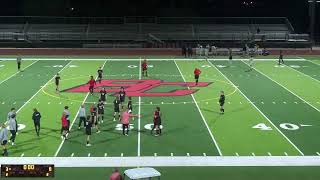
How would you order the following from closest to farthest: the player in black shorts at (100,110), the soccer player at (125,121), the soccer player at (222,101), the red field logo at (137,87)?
the soccer player at (125,121), the player in black shorts at (100,110), the soccer player at (222,101), the red field logo at (137,87)

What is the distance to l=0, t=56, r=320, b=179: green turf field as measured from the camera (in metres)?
18.5

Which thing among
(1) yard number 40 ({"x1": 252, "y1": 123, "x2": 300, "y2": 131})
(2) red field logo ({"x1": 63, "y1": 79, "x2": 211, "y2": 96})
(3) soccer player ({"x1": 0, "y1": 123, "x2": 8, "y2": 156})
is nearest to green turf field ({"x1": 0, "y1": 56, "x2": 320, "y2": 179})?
(1) yard number 40 ({"x1": 252, "y1": 123, "x2": 300, "y2": 131})

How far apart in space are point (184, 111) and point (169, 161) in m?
7.87

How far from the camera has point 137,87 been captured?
102 ft

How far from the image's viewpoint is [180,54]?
50844 millimetres

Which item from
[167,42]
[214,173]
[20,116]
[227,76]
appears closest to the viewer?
[214,173]

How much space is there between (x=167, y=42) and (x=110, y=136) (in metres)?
35.1

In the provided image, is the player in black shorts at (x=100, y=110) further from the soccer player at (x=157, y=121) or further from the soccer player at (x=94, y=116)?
the soccer player at (x=157, y=121)

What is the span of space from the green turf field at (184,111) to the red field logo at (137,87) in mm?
181

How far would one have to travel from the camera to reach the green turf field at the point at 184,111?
18.5 metres

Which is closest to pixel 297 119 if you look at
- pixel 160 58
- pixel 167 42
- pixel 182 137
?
pixel 182 137

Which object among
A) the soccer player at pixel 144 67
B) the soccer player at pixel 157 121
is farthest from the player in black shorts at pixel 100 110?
the soccer player at pixel 144 67

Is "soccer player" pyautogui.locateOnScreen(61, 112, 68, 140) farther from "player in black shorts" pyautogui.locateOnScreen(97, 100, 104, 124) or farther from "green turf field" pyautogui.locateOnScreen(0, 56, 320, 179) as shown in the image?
"player in black shorts" pyautogui.locateOnScreen(97, 100, 104, 124)
